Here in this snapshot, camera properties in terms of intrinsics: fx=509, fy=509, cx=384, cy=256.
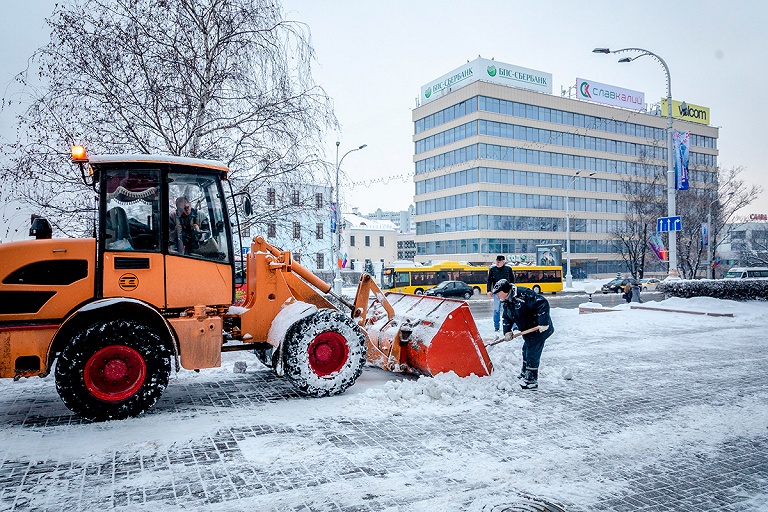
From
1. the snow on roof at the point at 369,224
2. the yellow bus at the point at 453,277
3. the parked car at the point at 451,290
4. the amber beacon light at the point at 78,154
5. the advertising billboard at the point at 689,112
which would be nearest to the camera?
the amber beacon light at the point at 78,154

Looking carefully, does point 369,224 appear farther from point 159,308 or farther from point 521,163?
point 159,308

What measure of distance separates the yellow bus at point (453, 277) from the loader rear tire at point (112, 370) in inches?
1119

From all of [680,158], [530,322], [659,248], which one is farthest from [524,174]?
[530,322]

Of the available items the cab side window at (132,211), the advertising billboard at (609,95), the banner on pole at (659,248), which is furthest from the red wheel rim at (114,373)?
the advertising billboard at (609,95)

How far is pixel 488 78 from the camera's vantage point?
56.8 m

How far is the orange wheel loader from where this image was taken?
5629 millimetres

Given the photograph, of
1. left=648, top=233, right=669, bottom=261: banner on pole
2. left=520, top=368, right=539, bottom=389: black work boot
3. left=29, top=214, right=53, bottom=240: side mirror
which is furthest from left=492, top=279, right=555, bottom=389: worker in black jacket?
left=648, top=233, right=669, bottom=261: banner on pole

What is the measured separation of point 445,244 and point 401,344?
53080mm

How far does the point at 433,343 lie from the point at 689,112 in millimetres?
81025

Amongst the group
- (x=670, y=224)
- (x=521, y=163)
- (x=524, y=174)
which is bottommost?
(x=670, y=224)

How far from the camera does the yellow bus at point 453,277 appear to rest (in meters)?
35.3

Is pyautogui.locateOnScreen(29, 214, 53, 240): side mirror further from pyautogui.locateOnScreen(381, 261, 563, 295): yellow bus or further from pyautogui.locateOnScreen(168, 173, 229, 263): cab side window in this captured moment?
pyautogui.locateOnScreen(381, 261, 563, 295): yellow bus

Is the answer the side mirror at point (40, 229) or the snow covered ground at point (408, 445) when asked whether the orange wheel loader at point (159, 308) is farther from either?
the snow covered ground at point (408, 445)

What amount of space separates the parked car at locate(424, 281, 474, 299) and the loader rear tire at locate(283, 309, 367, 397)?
26271mm
